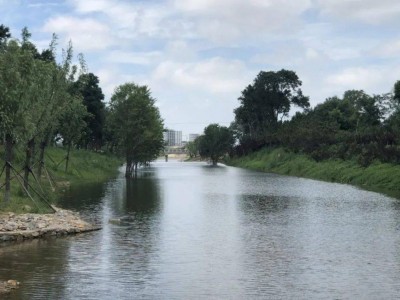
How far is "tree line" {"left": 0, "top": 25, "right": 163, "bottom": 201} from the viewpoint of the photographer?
31562 mm

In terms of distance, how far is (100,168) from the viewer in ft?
305

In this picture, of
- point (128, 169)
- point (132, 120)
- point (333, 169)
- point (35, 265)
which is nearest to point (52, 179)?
point (132, 120)

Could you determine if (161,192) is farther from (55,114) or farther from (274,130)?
(274,130)

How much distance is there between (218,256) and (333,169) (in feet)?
206

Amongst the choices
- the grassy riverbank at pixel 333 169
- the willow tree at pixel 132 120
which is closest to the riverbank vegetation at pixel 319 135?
the grassy riverbank at pixel 333 169

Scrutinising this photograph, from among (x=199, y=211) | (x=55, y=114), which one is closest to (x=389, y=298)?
(x=199, y=211)

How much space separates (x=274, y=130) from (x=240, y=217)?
371 ft

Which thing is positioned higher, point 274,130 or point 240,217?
point 274,130

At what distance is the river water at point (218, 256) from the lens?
18.9 m

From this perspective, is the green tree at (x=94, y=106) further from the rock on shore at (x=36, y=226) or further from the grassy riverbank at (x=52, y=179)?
the rock on shore at (x=36, y=226)

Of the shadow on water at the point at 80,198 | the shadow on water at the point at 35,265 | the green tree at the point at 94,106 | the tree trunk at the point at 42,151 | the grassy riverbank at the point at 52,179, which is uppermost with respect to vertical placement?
the green tree at the point at 94,106

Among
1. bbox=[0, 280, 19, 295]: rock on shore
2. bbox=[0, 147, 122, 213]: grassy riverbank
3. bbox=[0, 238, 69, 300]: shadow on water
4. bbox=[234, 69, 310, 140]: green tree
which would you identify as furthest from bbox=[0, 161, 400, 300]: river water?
bbox=[234, 69, 310, 140]: green tree

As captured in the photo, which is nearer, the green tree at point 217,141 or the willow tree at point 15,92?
the willow tree at point 15,92

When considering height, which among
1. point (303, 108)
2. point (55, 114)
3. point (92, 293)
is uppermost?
point (303, 108)
